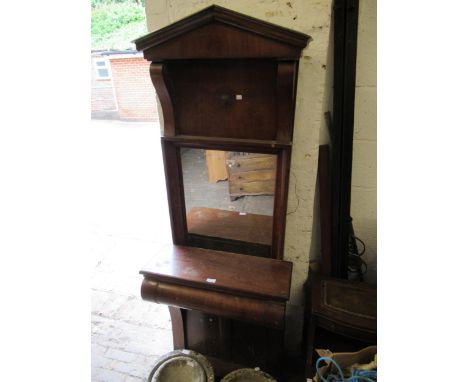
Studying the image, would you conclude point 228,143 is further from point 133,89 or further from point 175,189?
point 133,89

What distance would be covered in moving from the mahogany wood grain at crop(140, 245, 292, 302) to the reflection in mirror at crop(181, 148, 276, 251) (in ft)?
0.21

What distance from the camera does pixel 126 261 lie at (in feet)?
7.81

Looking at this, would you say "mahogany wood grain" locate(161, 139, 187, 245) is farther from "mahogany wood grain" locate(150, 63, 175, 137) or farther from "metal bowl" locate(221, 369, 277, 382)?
"metal bowl" locate(221, 369, 277, 382)

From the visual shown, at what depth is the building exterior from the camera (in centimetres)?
699

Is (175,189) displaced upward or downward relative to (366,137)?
downward

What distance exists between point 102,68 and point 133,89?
1.00 meters

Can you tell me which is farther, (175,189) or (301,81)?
(175,189)

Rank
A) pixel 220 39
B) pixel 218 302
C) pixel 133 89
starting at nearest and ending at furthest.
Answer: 1. pixel 220 39
2. pixel 218 302
3. pixel 133 89

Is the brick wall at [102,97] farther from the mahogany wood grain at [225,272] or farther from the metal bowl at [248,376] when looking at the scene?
the metal bowl at [248,376]

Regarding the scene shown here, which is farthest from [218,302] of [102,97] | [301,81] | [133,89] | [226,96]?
[102,97]

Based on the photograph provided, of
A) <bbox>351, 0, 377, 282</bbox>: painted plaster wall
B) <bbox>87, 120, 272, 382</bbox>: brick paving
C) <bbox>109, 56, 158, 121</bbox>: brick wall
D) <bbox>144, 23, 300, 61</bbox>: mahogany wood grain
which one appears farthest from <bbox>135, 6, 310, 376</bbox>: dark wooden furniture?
<bbox>109, 56, 158, 121</bbox>: brick wall

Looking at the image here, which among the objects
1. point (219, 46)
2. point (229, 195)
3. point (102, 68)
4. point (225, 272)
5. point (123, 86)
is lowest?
point (225, 272)
